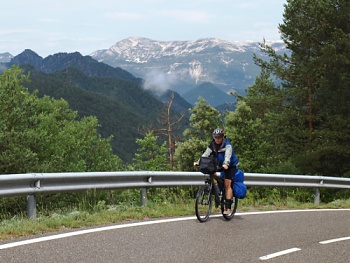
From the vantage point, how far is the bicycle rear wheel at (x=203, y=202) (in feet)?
28.3

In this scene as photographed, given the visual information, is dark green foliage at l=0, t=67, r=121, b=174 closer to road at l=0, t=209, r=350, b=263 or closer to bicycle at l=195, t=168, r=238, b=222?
bicycle at l=195, t=168, r=238, b=222

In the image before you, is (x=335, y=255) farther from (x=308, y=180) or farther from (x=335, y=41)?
(x=335, y=41)

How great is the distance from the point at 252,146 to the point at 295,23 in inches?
773

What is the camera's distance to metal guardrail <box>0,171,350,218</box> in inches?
292

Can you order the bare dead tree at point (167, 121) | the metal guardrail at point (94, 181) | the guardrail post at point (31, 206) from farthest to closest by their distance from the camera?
1. the bare dead tree at point (167, 121)
2. the guardrail post at point (31, 206)
3. the metal guardrail at point (94, 181)

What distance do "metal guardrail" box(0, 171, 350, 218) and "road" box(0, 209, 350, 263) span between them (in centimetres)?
93

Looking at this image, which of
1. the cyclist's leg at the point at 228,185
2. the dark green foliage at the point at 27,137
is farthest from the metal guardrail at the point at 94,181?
the dark green foliage at the point at 27,137

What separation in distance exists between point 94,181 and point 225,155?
86.4 inches

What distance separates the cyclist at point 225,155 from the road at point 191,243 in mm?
525

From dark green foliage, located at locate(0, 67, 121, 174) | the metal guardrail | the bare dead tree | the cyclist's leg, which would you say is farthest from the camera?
the bare dead tree

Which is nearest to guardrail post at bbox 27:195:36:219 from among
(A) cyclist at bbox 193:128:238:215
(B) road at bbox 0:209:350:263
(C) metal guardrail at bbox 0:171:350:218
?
(C) metal guardrail at bbox 0:171:350:218

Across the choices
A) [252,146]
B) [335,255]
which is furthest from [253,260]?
[252,146]

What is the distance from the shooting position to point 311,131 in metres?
29.0

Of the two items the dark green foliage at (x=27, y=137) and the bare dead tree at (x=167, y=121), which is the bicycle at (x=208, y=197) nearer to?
the dark green foliage at (x=27, y=137)
